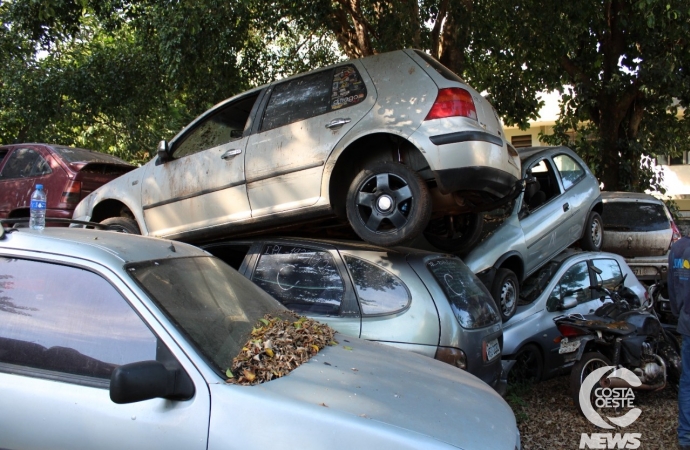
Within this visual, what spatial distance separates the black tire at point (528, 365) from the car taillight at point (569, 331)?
1.59 ft

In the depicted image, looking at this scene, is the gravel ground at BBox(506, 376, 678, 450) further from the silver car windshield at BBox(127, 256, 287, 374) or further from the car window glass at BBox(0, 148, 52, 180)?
the car window glass at BBox(0, 148, 52, 180)

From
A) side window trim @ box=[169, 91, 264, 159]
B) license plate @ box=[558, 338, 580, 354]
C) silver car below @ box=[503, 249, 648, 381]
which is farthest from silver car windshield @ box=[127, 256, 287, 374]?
license plate @ box=[558, 338, 580, 354]

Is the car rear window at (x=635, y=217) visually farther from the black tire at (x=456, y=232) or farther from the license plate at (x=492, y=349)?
the license plate at (x=492, y=349)

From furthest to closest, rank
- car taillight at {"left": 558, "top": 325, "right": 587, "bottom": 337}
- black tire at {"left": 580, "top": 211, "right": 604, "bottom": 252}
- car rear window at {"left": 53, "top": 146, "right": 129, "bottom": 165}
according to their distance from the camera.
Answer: car rear window at {"left": 53, "top": 146, "right": 129, "bottom": 165} < black tire at {"left": 580, "top": 211, "right": 604, "bottom": 252} < car taillight at {"left": 558, "top": 325, "right": 587, "bottom": 337}

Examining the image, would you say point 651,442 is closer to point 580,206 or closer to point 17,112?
point 580,206

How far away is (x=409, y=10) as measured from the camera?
8297mm

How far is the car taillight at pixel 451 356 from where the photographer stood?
4324 mm

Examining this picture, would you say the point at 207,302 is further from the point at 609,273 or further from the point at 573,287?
the point at 609,273

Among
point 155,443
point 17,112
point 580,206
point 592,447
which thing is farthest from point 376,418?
point 17,112

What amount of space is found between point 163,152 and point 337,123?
218cm

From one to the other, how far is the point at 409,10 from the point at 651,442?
5847 millimetres

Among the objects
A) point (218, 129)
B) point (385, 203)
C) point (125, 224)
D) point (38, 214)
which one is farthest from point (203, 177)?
point (38, 214)

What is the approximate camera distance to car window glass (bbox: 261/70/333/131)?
5688 mm

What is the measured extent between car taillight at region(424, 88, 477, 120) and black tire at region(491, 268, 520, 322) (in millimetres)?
2010
